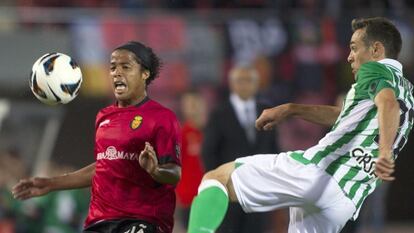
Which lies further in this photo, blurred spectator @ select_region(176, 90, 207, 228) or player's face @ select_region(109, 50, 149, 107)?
blurred spectator @ select_region(176, 90, 207, 228)

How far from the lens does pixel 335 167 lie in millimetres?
6906

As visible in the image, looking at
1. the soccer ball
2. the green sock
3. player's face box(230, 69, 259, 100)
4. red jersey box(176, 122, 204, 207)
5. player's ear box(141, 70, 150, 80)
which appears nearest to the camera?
the green sock

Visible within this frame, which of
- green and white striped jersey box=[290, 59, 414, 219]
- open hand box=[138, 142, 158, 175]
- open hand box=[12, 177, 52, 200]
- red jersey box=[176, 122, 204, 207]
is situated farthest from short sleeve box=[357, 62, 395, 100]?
red jersey box=[176, 122, 204, 207]

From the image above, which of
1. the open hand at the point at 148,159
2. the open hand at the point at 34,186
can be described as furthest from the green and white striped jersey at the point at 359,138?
the open hand at the point at 34,186

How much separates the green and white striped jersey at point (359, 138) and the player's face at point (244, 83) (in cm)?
336

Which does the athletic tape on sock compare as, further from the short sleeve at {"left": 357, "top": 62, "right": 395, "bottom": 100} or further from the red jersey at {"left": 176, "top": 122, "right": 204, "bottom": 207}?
the red jersey at {"left": 176, "top": 122, "right": 204, "bottom": 207}

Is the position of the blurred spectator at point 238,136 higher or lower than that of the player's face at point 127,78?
lower

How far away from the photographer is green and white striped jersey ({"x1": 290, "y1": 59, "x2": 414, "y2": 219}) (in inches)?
268

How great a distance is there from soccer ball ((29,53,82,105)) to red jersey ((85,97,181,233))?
0.45m

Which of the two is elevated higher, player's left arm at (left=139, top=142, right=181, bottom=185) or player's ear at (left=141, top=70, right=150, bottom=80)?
player's ear at (left=141, top=70, right=150, bottom=80)

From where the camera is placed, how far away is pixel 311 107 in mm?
7359

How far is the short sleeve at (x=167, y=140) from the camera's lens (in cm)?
680

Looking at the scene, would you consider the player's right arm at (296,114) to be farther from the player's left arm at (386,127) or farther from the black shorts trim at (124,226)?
the black shorts trim at (124,226)

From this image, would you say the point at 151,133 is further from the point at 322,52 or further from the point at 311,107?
the point at 322,52
